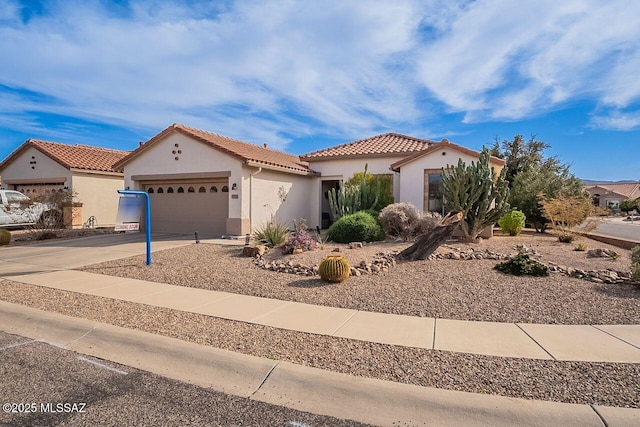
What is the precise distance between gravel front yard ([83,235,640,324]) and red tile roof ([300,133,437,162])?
353 inches

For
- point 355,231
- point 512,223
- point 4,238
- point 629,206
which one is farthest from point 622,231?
point 629,206

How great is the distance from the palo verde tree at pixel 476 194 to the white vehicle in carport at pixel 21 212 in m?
17.5

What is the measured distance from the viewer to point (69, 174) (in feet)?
72.0

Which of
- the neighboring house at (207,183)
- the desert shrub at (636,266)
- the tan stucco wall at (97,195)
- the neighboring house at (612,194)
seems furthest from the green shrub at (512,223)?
the neighboring house at (612,194)

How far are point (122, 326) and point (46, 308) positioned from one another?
205cm

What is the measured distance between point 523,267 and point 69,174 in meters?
23.3

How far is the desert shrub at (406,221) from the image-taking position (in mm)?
13335

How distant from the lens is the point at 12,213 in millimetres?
18719

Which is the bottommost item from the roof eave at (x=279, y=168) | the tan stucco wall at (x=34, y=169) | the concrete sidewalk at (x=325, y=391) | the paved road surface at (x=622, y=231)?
the concrete sidewalk at (x=325, y=391)

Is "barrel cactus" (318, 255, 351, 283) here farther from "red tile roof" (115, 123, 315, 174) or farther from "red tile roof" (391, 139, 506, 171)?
"red tile roof" (391, 139, 506, 171)

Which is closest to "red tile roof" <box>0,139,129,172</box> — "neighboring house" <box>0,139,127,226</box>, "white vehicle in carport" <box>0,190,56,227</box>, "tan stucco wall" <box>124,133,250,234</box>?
"neighboring house" <box>0,139,127,226</box>

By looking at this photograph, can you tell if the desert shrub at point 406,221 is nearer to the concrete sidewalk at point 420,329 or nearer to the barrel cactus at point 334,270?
the barrel cactus at point 334,270

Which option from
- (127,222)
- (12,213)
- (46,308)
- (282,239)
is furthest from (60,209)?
(46,308)

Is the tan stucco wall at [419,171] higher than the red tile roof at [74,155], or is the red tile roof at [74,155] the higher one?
the red tile roof at [74,155]
